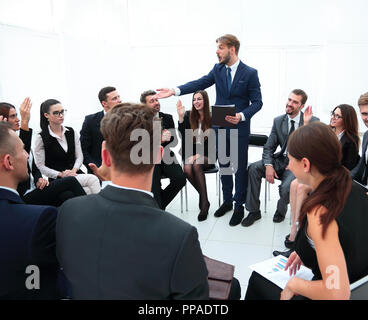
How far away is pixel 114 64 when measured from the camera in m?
7.56

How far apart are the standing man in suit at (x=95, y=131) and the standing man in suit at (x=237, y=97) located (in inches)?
21.3

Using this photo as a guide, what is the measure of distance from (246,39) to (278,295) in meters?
6.77

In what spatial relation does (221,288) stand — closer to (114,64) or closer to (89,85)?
(89,85)

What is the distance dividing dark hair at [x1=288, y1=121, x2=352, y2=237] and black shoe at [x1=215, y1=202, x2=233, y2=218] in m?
2.31

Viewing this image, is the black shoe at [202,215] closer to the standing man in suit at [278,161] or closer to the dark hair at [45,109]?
the standing man in suit at [278,161]

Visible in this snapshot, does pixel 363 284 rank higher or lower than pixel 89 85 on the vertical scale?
lower

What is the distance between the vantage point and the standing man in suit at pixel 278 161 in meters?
3.51

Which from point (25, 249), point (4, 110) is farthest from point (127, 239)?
point (4, 110)

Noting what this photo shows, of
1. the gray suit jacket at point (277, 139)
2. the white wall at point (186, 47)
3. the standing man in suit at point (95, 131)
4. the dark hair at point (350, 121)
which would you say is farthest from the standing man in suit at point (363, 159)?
the white wall at point (186, 47)

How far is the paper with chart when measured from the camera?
1.67m

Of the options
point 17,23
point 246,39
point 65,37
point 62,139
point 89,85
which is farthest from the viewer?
point 246,39

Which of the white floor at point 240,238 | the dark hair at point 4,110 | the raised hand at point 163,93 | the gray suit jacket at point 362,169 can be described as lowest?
the white floor at point 240,238

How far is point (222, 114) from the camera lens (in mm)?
3471

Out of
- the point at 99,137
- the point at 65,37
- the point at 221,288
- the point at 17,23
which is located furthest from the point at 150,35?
the point at 221,288
